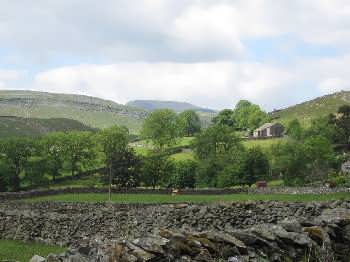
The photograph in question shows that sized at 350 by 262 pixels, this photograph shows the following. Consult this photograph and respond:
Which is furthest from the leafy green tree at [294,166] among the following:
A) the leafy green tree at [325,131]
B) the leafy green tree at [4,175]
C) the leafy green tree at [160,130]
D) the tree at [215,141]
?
the leafy green tree at [160,130]

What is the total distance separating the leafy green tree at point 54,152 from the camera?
10768 centimetres

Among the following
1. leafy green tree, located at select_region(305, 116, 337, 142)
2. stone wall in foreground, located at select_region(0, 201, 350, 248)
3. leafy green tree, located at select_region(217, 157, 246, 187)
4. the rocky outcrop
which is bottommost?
stone wall in foreground, located at select_region(0, 201, 350, 248)

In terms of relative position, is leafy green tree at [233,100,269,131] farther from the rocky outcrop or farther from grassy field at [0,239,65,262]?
the rocky outcrop

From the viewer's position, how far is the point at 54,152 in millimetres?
114062

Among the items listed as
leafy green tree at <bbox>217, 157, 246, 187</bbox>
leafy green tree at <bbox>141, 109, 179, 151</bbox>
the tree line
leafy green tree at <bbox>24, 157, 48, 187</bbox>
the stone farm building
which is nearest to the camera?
the tree line

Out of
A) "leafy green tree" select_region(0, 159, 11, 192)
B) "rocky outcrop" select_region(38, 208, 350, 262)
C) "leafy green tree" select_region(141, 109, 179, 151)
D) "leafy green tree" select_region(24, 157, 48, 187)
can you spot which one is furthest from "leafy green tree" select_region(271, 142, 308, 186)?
"rocky outcrop" select_region(38, 208, 350, 262)

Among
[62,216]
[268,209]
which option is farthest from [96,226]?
[268,209]

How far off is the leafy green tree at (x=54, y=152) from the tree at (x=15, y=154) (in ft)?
12.2

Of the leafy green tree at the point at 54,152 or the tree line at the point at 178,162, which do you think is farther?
the leafy green tree at the point at 54,152

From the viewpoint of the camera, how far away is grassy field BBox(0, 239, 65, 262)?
21.8 meters

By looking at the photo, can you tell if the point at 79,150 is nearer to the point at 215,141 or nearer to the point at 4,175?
the point at 4,175

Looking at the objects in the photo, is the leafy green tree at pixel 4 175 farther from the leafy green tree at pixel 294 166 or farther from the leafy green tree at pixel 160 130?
the leafy green tree at pixel 160 130

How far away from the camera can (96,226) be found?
92.6 feet

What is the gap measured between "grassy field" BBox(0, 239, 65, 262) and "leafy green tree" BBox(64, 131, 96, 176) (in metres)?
86.2
